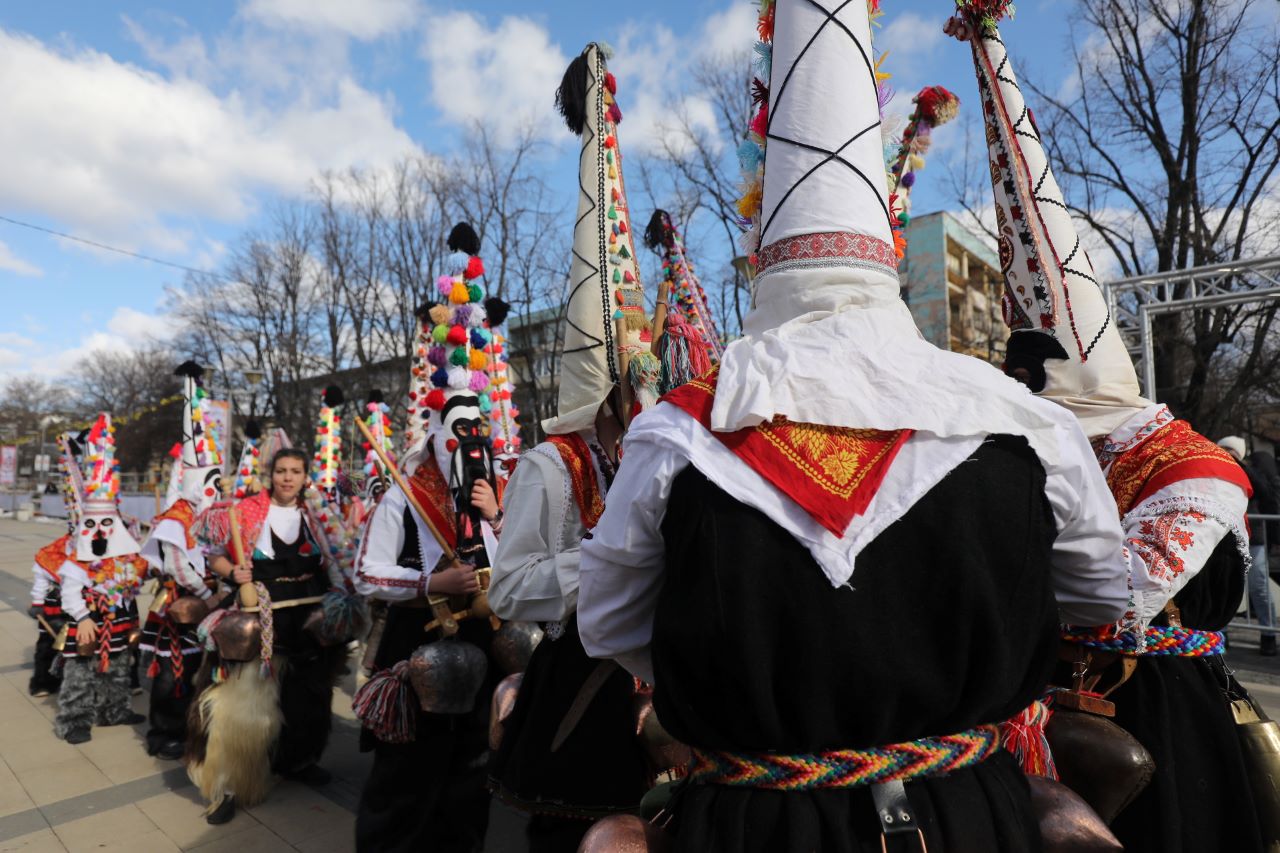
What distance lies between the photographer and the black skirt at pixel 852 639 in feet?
3.92

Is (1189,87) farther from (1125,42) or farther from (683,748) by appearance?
(683,748)

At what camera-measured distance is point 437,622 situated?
346 centimetres

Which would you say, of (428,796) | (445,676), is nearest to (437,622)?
(445,676)

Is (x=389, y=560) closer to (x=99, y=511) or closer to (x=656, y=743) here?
(x=656, y=743)

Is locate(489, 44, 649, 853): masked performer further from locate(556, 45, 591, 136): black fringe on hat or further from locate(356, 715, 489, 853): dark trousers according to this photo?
locate(356, 715, 489, 853): dark trousers

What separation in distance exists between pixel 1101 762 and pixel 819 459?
1452 mm

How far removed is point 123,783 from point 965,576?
578cm

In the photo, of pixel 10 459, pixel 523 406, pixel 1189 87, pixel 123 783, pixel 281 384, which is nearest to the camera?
pixel 123 783

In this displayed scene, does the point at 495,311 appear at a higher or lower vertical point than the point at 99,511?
higher

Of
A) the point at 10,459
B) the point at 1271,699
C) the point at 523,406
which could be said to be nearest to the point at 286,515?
the point at 1271,699

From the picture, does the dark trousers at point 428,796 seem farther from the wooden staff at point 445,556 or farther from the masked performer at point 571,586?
the masked performer at point 571,586

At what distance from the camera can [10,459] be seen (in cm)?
3089

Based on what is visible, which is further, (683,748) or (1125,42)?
(1125,42)

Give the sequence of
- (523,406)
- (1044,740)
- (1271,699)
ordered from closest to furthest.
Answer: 1. (1044,740)
2. (1271,699)
3. (523,406)
